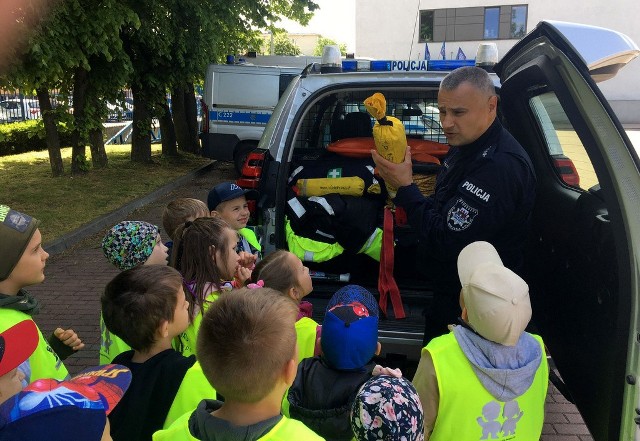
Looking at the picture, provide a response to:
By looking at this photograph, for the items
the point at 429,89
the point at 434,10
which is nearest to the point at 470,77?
the point at 429,89

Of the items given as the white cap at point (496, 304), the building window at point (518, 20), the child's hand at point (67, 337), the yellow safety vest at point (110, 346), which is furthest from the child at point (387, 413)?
the building window at point (518, 20)

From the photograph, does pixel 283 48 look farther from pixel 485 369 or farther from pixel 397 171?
pixel 485 369

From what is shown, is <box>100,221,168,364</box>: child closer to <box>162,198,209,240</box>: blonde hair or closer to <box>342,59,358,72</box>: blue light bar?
<box>162,198,209,240</box>: blonde hair

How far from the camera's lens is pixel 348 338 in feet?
6.24

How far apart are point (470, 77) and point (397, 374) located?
140 centimetres

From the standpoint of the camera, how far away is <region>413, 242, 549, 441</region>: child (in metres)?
1.89

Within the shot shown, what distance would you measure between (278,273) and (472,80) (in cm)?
120

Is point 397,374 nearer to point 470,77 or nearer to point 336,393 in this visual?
point 336,393

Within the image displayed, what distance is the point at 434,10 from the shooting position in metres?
28.0

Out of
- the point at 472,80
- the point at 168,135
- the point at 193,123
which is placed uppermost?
the point at 472,80

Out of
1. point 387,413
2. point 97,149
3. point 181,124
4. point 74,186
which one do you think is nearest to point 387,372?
point 387,413

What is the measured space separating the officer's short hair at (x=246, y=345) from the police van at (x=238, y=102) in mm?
11406

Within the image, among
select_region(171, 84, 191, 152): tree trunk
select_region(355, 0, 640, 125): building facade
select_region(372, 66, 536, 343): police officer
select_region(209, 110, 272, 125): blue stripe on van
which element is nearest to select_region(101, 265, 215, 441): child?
select_region(372, 66, 536, 343): police officer

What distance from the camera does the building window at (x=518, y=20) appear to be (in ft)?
90.1
